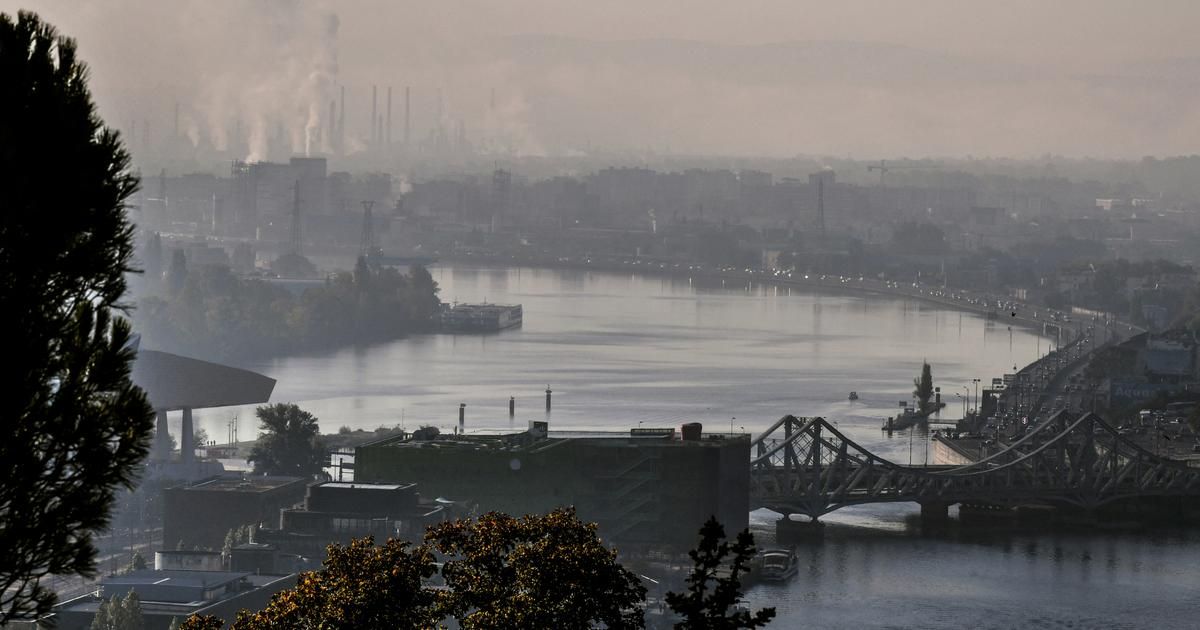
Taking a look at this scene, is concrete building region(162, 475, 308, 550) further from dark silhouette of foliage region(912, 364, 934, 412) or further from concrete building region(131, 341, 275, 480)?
dark silhouette of foliage region(912, 364, 934, 412)

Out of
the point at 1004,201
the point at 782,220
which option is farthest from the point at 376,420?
the point at 1004,201

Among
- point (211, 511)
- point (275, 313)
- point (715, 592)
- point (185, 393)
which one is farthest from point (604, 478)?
point (275, 313)

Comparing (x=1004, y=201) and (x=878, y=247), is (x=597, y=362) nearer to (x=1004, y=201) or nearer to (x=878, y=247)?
(x=878, y=247)

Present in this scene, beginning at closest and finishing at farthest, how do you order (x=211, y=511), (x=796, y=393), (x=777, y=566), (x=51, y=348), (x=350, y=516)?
(x=51, y=348) → (x=350, y=516) → (x=777, y=566) → (x=211, y=511) → (x=796, y=393)

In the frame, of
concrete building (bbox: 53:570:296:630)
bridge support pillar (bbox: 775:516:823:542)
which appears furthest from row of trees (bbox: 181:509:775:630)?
bridge support pillar (bbox: 775:516:823:542)

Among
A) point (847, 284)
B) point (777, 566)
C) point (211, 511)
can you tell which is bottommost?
point (777, 566)

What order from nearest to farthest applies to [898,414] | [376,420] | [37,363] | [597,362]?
1. [37,363]
2. [376,420]
3. [898,414]
4. [597,362]

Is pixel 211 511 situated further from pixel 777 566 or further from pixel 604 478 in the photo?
pixel 777 566
